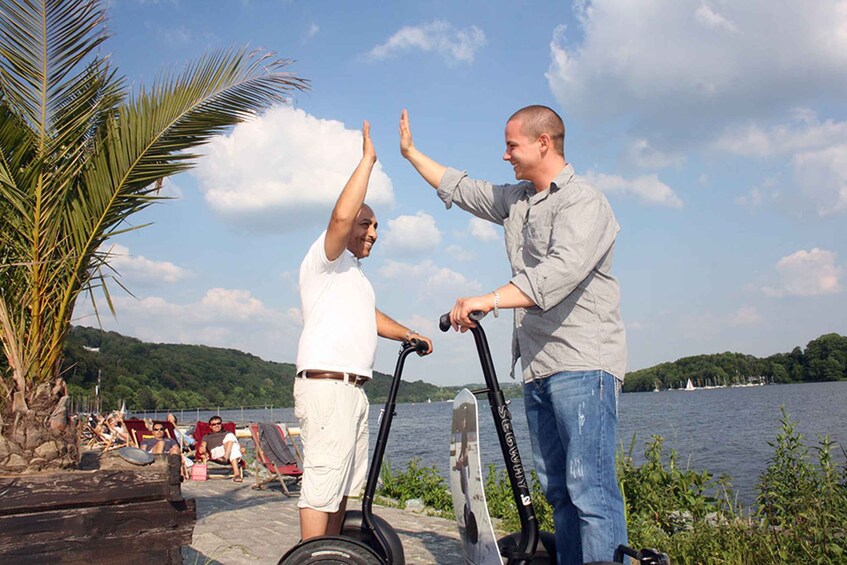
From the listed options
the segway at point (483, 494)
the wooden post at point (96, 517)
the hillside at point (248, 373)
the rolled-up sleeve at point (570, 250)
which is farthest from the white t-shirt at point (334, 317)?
the hillside at point (248, 373)

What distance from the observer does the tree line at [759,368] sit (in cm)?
7668

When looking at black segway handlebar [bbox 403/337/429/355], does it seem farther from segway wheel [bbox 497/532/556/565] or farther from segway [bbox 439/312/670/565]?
segway wheel [bbox 497/532/556/565]

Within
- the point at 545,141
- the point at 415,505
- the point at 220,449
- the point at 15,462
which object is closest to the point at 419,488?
the point at 415,505

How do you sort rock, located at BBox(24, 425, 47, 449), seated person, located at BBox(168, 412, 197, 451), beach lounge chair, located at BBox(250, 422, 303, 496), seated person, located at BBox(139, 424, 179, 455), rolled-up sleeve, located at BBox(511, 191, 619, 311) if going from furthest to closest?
seated person, located at BBox(168, 412, 197, 451) → seated person, located at BBox(139, 424, 179, 455) → beach lounge chair, located at BBox(250, 422, 303, 496) → rock, located at BBox(24, 425, 47, 449) → rolled-up sleeve, located at BBox(511, 191, 619, 311)

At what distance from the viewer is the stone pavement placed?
5239 mm

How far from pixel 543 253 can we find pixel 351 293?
3.04 feet

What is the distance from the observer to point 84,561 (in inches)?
131

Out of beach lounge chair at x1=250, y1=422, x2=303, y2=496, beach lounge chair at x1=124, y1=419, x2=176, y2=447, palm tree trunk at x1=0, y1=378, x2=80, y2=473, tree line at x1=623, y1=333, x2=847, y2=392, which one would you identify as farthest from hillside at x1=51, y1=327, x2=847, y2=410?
palm tree trunk at x1=0, y1=378, x2=80, y2=473

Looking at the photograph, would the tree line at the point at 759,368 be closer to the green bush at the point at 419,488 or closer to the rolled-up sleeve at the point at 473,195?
the green bush at the point at 419,488

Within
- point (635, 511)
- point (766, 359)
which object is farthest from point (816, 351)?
point (635, 511)

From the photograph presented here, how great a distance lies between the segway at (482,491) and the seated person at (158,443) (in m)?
12.0

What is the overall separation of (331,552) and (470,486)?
2.18 ft

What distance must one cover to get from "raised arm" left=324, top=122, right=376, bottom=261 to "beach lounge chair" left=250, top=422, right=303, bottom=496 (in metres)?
8.91

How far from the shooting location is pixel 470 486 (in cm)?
310
